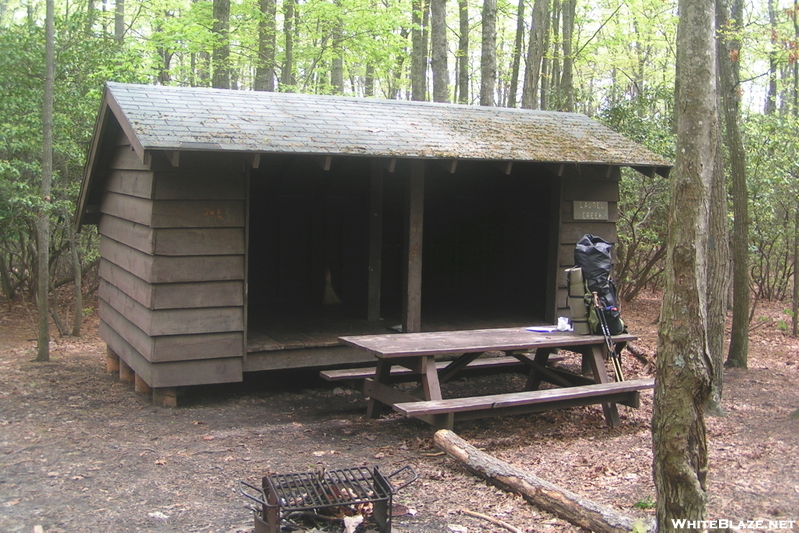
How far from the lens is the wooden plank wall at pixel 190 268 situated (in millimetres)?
6465

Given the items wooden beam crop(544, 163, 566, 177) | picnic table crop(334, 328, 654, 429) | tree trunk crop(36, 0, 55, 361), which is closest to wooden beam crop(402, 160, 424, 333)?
picnic table crop(334, 328, 654, 429)

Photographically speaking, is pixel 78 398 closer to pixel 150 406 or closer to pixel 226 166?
pixel 150 406

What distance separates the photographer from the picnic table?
567 centimetres

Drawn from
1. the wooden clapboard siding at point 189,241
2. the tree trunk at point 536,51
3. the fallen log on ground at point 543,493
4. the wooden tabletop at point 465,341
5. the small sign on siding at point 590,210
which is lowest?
the fallen log on ground at point 543,493

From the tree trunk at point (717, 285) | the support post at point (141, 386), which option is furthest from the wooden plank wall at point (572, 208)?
the support post at point (141, 386)

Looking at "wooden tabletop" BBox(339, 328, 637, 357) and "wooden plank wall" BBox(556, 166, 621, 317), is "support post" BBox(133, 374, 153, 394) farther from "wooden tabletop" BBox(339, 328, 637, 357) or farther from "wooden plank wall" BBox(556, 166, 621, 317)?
"wooden plank wall" BBox(556, 166, 621, 317)

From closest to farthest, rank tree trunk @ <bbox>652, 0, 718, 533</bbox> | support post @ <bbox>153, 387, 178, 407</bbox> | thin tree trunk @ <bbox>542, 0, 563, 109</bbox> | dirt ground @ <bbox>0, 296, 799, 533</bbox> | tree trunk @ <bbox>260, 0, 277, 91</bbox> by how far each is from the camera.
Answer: tree trunk @ <bbox>652, 0, 718, 533</bbox>, dirt ground @ <bbox>0, 296, 799, 533</bbox>, support post @ <bbox>153, 387, 178, 407</bbox>, thin tree trunk @ <bbox>542, 0, 563, 109</bbox>, tree trunk @ <bbox>260, 0, 277, 91</bbox>

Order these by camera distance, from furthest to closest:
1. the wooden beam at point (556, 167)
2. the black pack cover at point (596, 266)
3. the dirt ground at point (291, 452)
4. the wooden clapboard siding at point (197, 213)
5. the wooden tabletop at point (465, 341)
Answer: the wooden beam at point (556, 167)
the wooden clapboard siding at point (197, 213)
the black pack cover at point (596, 266)
the wooden tabletop at point (465, 341)
the dirt ground at point (291, 452)

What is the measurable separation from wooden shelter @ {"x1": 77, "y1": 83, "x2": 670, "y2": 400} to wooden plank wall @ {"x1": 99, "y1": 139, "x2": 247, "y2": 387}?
0.01 metres

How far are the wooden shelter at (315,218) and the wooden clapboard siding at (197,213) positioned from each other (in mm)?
13

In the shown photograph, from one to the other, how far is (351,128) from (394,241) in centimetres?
342

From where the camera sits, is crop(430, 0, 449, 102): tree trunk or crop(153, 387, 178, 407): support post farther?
crop(430, 0, 449, 102): tree trunk

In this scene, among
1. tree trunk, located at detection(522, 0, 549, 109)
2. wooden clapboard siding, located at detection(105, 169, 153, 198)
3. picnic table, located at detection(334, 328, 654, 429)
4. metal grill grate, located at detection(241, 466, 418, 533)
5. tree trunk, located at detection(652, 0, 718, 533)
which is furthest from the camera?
tree trunk, located at detection(522, 0, 549, 109)

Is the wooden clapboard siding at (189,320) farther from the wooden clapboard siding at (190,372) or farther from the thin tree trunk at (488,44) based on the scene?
the thin tree trunk at (488,44)
